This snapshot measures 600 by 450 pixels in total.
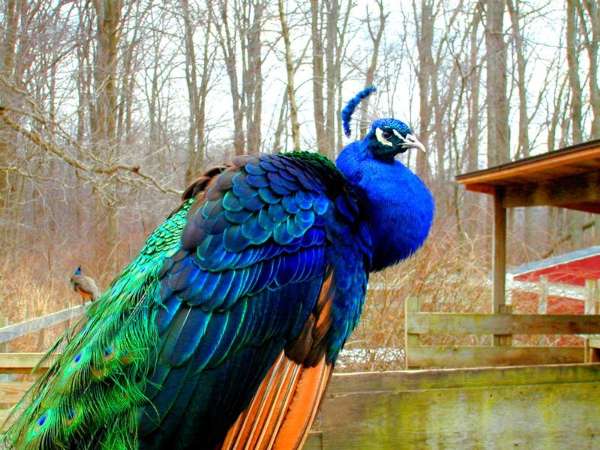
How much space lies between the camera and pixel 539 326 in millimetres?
6395

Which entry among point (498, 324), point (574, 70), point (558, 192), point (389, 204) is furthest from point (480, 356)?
point (574, 70)

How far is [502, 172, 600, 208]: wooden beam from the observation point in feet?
17.3

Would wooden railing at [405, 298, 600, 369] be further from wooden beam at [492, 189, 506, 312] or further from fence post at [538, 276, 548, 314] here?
fence post at [538, 276, 548, 314]

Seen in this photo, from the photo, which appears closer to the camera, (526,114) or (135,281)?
(135,281)

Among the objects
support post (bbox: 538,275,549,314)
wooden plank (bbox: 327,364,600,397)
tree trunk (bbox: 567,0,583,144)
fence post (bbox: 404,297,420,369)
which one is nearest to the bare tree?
tree trunk (bbox: 567,0,583,144)

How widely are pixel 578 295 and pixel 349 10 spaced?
8.27 m

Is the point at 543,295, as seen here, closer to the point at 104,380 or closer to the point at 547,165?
the point at 547,165

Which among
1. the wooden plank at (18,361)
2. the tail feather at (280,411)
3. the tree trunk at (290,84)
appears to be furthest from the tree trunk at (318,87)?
the tail feather at (280,411)

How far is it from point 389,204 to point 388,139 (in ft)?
1.10

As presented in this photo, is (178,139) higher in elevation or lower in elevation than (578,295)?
higher

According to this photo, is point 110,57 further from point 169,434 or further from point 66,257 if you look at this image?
point 169,434

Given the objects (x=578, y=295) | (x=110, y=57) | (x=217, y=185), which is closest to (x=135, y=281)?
(x=217, y=185)

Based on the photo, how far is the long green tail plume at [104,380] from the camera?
5.80ft

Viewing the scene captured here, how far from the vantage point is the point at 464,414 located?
2.51 meters
